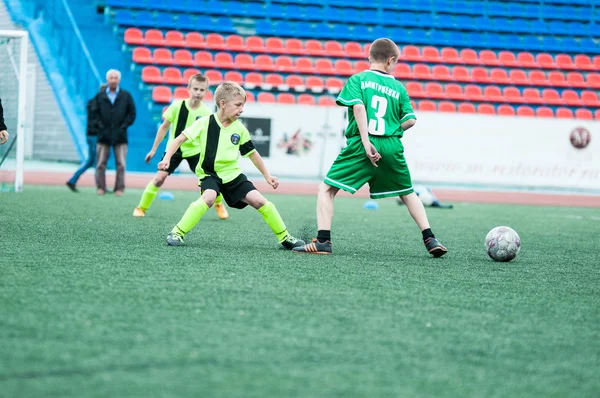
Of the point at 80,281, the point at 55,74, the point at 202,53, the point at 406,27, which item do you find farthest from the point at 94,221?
the point at 406,27

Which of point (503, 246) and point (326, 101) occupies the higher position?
point (326, 101)

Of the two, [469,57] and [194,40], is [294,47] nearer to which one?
[194,40]

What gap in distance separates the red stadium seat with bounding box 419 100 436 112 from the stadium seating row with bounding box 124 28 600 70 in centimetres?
171

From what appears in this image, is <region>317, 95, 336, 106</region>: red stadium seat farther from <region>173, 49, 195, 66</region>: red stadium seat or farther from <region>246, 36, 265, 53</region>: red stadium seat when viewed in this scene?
<region>173, 49, 195, 66</region>: red stadium seat

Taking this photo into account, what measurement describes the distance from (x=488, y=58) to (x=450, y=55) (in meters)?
0.96

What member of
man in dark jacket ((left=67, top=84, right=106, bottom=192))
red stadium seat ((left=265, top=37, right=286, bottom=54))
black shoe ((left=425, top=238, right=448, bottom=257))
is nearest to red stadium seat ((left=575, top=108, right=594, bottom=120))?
red stadium seat ((left=265, top=37, right=286, bottom=54))

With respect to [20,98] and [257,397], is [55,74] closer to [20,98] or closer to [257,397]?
[20,98]

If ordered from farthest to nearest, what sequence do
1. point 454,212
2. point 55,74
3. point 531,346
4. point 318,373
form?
point 55,74
point 454,212
point 531,346
point 318,373

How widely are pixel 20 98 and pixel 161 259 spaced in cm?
765

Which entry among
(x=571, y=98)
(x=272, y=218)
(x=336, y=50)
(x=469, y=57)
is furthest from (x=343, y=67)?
(x=272, y=218)

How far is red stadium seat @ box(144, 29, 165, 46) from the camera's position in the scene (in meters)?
19.4

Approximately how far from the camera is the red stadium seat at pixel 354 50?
67.3 ft

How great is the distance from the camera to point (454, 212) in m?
12.1

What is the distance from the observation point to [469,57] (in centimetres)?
2120
